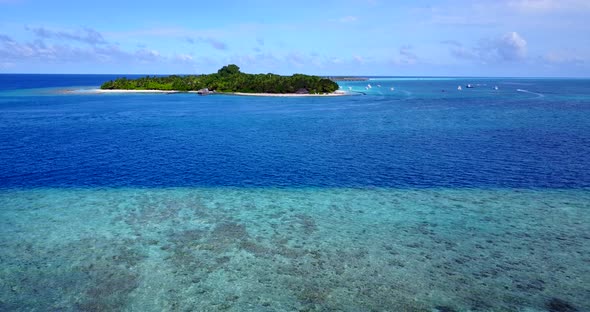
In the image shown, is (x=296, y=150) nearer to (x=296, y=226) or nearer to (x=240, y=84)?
(x=296, y=226)

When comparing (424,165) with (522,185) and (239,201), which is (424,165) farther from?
(239,201)

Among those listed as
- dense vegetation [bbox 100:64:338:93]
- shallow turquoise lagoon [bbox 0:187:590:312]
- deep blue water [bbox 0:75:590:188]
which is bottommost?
shallow turquoise lagoon [bbox 0:187:590:312]

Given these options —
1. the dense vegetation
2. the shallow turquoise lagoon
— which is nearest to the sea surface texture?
the shallow turquoise lagoon

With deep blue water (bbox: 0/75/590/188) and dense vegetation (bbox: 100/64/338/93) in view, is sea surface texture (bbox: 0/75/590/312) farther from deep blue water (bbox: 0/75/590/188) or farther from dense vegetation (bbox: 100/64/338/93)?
dense vegetation (bbox: 100/64/338/93)

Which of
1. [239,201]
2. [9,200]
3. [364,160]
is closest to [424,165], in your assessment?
[364,160]

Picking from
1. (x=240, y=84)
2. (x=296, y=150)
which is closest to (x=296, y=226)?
(x=296, y=150)

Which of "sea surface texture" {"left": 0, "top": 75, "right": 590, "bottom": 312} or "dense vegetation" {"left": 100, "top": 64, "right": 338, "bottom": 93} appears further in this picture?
"dense vegetation" {"left": 100, "top": 64, "right": 338, "bottom": 93}
